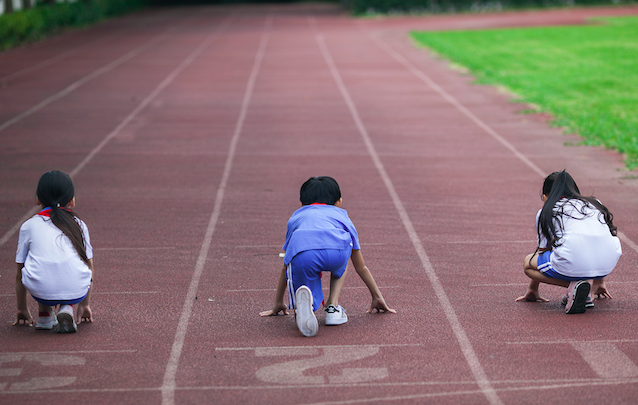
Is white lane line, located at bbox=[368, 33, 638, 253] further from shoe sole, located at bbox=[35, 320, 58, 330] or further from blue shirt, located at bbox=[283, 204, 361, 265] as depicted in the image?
shoe sole, located at bbox=[35, 320, 58, 330]

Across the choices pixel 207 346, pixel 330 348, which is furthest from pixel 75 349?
pixel 330 348

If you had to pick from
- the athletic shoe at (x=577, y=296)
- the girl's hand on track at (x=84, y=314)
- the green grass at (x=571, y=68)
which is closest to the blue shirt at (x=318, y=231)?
the girl's hand on track at (x=84, y=314)

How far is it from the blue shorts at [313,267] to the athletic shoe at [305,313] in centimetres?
16

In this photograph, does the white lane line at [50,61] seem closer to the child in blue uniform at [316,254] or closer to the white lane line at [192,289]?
the white lane line at [192,289]

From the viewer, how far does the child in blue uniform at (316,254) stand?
14.5 feet

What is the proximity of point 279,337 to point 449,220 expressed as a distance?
3140 mm

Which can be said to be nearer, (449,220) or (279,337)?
(279,337)

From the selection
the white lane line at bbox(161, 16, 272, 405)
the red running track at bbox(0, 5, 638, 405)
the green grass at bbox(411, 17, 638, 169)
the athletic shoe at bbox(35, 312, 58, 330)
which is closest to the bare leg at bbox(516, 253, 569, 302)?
the red running track at bbox(0, 5, 638, 405)

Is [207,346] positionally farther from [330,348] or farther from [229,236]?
[229,236]

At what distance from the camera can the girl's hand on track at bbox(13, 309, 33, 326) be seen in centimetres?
457

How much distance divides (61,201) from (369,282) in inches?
80.3

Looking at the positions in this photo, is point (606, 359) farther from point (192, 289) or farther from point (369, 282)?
point (192, 289)

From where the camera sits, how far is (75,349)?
4266 millimetres

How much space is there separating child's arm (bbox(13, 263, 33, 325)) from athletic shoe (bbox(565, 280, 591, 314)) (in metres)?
3.52
